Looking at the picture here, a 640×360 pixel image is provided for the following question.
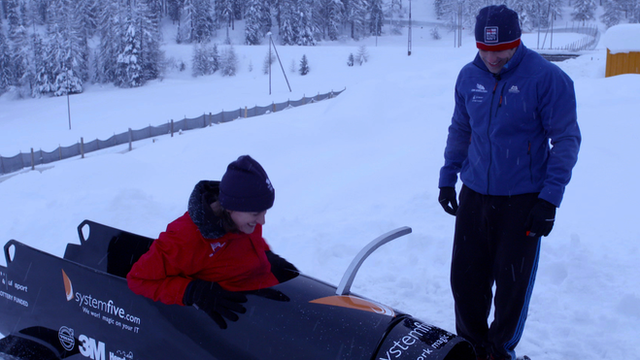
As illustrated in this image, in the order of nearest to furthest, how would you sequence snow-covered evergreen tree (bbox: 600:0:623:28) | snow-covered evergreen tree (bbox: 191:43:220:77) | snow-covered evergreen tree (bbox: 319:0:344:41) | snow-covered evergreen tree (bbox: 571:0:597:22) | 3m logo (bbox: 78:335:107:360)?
3m logo (bbox: 78:335:107:360) < snow-covered evergreen tree (bbox: 191:43:220:77) < snow-covered evergreen tree (bbox: 600:0:623:28) < snow-covered evergreen tree (bbox: 319:0:344:41) < snow-covered evergreen tree (bbox: 571:0:597:22)

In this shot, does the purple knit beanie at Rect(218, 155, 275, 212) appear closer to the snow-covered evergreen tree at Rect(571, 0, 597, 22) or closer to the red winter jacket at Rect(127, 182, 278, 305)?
the red winter jacket at Rect(127, 182, 278, 305)

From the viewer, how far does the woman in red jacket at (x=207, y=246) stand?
210 cm

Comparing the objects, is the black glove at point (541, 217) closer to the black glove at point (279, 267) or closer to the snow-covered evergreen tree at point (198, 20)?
the black glove at point (279, 267)

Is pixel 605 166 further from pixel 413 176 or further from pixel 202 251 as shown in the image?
pixel 202 251

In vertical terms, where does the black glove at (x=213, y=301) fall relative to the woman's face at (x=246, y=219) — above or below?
below

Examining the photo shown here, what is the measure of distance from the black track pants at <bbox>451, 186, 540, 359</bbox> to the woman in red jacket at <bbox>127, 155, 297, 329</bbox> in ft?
3.54

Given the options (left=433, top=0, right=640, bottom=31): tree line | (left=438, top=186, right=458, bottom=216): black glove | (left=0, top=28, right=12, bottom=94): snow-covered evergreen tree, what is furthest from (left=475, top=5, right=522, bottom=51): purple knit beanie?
(left=433, top=0, right=640, bottom=31): tree line

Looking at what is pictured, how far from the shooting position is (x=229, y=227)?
7.33 feet

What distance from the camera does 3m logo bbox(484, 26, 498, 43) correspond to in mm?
2275

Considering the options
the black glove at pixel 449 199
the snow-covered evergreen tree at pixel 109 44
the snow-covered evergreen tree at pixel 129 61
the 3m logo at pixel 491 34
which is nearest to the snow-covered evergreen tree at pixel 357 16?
the snow-covered evergreen tree at pixel 129 61

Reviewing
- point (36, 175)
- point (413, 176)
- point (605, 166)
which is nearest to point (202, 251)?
point (413, 176)

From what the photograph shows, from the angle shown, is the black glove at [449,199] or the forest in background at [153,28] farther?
the forest in background at [153,28]

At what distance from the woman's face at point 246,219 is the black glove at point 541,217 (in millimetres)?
1192

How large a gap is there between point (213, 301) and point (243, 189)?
0.48 m
